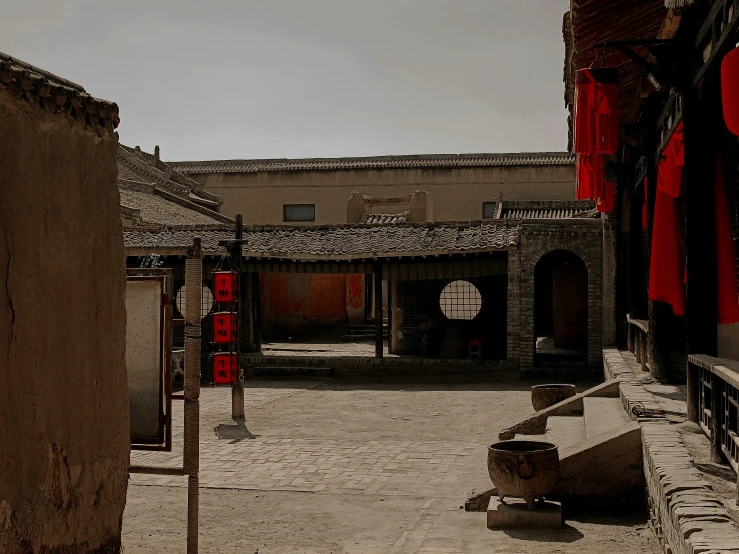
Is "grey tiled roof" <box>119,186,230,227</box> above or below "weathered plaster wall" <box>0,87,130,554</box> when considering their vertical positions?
above

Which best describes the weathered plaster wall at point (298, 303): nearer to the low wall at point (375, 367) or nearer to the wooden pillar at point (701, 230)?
the low wall at point (375, 367)

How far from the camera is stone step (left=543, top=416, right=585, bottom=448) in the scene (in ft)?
32.4

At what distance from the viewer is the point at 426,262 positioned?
20.6 meters

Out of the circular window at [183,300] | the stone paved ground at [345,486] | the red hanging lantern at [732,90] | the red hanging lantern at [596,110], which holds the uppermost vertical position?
the red hanging lantern at [596,110]

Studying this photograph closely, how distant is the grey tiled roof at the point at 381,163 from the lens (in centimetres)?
3466

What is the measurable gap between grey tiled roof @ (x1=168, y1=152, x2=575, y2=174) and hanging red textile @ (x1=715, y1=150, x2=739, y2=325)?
2639cm

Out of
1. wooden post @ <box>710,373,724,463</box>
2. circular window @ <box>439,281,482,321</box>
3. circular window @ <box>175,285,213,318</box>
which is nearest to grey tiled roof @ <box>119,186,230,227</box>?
circular window @ <box>175,285,213,318</box>

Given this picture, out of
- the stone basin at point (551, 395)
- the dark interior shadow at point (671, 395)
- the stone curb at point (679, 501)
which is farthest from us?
the stone basin at point (551, 395)

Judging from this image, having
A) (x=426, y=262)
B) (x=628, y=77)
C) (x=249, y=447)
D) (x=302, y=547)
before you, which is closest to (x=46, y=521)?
(x=302, y=547)

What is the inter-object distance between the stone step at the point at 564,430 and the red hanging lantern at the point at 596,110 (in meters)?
3.16

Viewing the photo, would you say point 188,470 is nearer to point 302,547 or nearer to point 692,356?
point 302,547

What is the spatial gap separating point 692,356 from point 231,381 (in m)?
8.02

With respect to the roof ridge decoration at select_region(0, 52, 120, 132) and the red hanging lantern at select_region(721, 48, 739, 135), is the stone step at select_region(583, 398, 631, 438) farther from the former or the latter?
the roof ridge decoration at select_region(0, 52, 120, 132)

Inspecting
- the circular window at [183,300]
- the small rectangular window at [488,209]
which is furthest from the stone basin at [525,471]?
the small rectangular window at [488,209]
